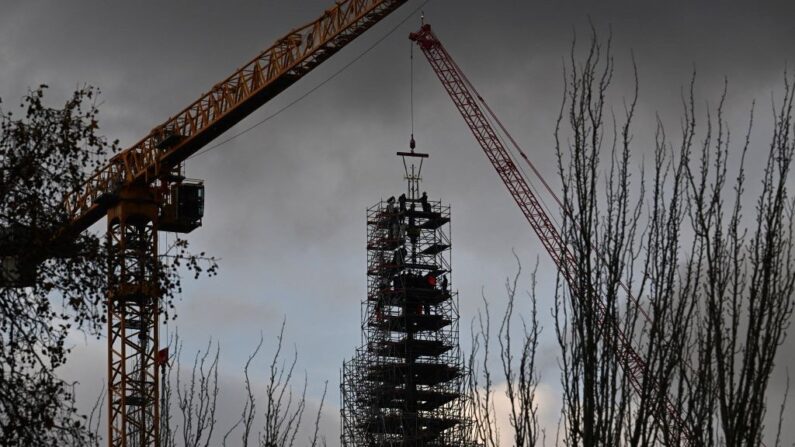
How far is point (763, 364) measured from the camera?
20484 mm

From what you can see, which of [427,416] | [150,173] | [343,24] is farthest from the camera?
[427,416]

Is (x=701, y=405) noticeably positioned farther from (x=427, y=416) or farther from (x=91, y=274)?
(x=427, y=416)

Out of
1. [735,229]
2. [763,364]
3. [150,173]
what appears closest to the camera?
[763,364]

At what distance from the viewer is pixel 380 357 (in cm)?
11300

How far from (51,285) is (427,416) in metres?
90.6

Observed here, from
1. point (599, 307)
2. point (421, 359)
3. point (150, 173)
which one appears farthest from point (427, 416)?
point (599, 307)

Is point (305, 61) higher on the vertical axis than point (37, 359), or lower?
higher

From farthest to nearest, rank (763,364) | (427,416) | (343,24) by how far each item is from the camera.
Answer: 1. (427,416)
2. (343,24)
3. (763,364)

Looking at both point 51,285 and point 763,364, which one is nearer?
point 763,364

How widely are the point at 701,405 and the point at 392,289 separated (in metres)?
93.0

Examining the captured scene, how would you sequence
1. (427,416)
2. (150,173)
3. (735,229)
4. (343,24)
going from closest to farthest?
(735,229) → (343,24) → (150,173) → (427,416)

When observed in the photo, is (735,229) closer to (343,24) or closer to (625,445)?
(625,445)

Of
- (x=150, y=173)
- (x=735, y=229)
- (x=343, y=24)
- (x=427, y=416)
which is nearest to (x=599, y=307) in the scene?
(x=735, y=229)

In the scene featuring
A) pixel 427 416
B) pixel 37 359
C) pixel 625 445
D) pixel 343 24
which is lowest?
pixel 625 445
